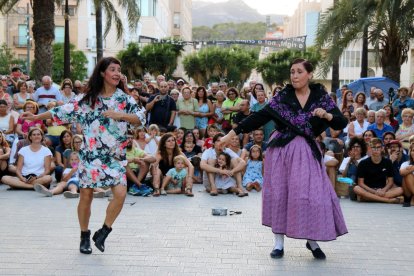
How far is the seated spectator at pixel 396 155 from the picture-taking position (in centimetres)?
1072

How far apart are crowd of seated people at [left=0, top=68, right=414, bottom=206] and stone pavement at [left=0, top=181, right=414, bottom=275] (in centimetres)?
95

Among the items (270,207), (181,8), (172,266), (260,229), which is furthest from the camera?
(181,8)

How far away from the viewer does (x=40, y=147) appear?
11.6 metres

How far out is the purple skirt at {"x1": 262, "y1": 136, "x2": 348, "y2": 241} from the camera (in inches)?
238

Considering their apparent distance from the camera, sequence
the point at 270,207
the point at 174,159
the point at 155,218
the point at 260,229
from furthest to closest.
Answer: the point at 174,159, the point at 155,218, the point at 260,229, the point at 270,207

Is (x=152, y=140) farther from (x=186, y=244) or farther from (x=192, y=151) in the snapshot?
(x=186, y=244)

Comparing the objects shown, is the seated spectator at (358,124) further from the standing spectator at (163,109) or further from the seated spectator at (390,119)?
the standing spectator at (163,109)

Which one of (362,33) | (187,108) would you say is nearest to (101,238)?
(187,108)

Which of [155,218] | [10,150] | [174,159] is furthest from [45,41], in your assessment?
[155,218]

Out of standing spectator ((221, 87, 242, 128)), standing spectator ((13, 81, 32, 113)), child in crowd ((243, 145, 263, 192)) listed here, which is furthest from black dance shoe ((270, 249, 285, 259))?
standing spectator ((13, 81, 32, 113))

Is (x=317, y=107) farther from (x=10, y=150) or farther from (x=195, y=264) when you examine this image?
(x=10, y=150)

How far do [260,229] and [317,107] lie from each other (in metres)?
2.15

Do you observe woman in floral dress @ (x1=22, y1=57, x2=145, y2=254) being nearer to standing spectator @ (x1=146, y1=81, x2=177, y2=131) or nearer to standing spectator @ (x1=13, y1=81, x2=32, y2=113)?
standing spectator @ (x1=146, y1=81, x2=177, y2=131)

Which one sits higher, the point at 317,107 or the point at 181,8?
the point at 181,8
